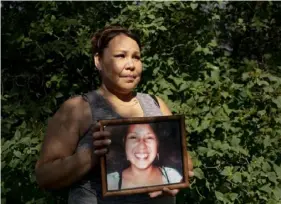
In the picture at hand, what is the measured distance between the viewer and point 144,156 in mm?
1652

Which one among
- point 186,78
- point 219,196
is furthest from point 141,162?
point 186,78

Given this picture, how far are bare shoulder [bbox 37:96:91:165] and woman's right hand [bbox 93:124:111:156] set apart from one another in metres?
0.13

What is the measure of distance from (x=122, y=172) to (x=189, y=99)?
1.64 metres

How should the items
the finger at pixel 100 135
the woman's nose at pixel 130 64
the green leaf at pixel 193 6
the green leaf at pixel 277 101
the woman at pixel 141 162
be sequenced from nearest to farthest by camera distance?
1. the finger at pixel 100 135
2. the woman at pixel 141 162
3. the woman's nose at pixel 130 64
4. the green leaf at pixel 277 101
5. the green leaf at pixel 193 6

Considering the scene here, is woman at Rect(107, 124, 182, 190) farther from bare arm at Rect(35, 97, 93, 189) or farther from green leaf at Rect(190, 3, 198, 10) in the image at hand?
green leaf at Rect(190, 3, 198, 10)

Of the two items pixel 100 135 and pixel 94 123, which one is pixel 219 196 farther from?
pixel 100 135

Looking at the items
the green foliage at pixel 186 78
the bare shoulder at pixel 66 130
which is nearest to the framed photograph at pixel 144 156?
the bare shoulder at pixel 66 130

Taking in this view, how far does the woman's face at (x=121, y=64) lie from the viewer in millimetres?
1742

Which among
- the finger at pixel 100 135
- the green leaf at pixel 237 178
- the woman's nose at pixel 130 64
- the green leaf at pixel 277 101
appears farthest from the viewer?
the green leaf at pixel 277 101

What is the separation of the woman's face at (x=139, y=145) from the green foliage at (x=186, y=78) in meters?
1.20

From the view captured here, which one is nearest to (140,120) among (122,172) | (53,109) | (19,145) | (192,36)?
(122,172)

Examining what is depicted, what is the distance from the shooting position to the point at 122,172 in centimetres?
162

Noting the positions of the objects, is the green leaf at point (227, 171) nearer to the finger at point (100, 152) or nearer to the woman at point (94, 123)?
the woman at point (94, 123)

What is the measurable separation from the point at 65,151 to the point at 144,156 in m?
0.26
